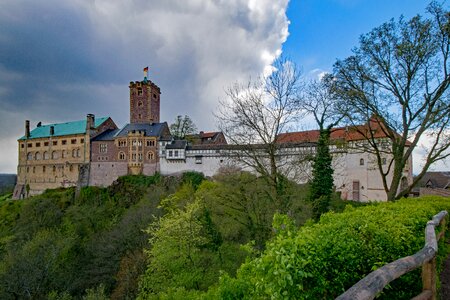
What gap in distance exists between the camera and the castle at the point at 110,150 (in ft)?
134

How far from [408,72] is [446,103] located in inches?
72.6

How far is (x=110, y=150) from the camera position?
43.7m

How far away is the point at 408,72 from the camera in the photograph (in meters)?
10.6

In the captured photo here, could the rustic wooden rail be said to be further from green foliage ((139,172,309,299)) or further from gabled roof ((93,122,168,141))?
gabled roof ((93,122,168,141))

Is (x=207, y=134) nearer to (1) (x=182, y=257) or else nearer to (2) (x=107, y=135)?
(2) (x=107, y=135)

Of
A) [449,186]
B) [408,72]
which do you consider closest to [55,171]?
[408,72]

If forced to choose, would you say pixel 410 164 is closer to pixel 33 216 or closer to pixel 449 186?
pixel 449 186

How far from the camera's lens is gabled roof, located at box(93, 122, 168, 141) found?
4317cm

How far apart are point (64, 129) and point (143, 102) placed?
1548 centimetres

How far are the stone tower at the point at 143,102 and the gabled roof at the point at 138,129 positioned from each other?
8.76 ft

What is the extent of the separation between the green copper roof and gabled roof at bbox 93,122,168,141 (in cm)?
297

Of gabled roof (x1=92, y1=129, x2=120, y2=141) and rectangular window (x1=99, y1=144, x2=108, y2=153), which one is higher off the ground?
gabled roof (x1=92, y1=129, x2=120, y2=141)

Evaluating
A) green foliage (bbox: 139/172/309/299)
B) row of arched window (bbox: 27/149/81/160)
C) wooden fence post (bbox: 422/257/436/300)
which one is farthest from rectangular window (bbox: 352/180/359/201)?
row of arched window (bbox: 27/149/81/160)

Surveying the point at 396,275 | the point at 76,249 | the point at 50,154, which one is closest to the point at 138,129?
the point at 50,154
